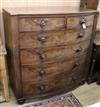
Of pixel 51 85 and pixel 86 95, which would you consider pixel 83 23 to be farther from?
pixel 86 95

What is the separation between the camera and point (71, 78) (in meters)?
1.94

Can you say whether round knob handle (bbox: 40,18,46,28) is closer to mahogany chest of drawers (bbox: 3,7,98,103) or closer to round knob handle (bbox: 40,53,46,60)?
mahogany chest of drawers (bbox: 3,7,98,103)

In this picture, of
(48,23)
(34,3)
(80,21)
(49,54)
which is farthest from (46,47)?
(34,3)

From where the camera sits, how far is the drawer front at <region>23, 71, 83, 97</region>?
173cm

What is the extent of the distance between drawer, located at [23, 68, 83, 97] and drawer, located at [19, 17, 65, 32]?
616mm

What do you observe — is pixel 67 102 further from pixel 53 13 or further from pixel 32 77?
pixel 53 13

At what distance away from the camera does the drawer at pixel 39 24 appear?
137cm

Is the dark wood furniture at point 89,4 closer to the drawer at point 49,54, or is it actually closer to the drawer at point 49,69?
the drawer at point 49,54

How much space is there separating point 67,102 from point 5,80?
80cm

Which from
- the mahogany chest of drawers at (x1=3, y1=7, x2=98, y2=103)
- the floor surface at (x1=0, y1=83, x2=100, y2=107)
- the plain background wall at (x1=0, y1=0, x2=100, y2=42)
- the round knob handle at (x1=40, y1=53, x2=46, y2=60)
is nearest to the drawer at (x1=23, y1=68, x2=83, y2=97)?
the mahogany chest of drawers at (x1=3, y1=7, x2=98, y2=103)

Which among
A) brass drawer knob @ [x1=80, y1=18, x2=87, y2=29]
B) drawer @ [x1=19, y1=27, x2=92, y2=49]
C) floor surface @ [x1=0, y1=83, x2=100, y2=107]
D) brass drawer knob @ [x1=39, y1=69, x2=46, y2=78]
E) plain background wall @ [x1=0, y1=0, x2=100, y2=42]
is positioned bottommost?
floor surface @ [x1=0, y1=83, x2=100, y2=107]

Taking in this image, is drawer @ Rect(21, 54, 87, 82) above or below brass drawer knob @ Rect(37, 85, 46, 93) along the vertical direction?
above

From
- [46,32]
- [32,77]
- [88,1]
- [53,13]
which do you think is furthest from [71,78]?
[88,1]

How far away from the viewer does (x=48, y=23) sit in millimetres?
1444
